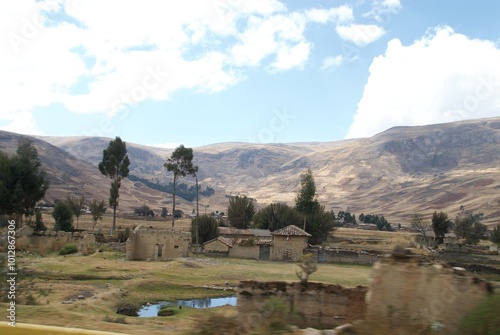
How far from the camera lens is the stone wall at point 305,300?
38.6ft

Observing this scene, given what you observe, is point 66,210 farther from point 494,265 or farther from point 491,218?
point 491,218

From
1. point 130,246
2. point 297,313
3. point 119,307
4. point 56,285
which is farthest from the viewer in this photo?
point 130,246

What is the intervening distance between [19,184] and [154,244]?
619 inches

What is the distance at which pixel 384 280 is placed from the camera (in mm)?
9672

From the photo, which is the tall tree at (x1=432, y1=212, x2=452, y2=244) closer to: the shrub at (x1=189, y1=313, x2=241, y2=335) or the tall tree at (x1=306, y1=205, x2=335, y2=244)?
the tall tree at (x1=306, y1=205, x2=335, y2=244)

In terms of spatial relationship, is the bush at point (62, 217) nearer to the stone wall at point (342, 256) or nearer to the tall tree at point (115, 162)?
the tall tree at point (115, 162)

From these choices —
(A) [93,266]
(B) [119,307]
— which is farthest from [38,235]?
(B) [119,307]

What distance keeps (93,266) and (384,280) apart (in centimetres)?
2961

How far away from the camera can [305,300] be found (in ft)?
40.1

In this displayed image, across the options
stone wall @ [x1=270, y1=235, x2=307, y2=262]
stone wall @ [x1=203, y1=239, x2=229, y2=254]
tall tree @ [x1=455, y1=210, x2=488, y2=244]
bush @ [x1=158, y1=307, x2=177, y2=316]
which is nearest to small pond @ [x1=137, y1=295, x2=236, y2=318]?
bush @ [x1=158, y1=307, x2=177, y2=316]

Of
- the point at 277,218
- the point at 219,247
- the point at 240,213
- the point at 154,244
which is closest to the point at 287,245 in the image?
the point at 219,247

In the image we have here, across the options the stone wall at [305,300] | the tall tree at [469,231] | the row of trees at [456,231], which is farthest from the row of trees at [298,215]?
the stone wall at [305,300]

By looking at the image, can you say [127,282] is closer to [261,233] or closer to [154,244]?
[154,244]

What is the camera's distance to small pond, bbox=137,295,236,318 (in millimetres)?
24453
